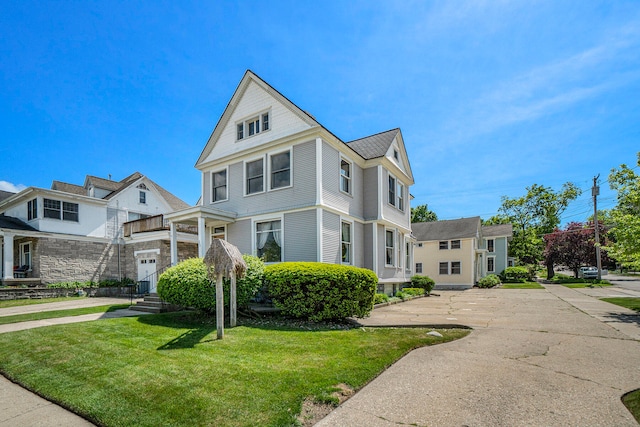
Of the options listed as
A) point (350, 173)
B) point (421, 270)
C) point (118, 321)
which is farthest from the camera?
point (421, 270)

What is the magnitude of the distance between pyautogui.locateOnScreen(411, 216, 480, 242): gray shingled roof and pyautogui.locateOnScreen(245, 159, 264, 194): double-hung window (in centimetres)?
2194

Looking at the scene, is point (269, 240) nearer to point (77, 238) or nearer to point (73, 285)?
point (73, 285)

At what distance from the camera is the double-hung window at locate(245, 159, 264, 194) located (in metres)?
13.8

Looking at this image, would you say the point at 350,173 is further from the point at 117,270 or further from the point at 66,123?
the point at 117,270

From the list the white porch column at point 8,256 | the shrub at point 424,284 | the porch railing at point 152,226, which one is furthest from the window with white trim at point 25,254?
the shrub at point 424,284

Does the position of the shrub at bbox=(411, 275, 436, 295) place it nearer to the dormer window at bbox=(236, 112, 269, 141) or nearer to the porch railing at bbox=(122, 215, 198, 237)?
the dormer window at bbox=(236, 112, 269, 141)

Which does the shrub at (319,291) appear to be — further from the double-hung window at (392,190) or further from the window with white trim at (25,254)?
the window with white trim at (25,254)

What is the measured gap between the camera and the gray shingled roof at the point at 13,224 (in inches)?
747

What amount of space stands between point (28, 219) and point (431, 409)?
85.6 ft

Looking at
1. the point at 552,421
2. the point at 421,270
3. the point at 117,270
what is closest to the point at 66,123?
the point at 117,270

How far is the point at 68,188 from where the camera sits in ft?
82.9

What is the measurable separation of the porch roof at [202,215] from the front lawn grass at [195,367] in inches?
224

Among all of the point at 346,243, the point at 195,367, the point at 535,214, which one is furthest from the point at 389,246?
the point at 535,214

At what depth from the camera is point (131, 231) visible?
21.1 metres
